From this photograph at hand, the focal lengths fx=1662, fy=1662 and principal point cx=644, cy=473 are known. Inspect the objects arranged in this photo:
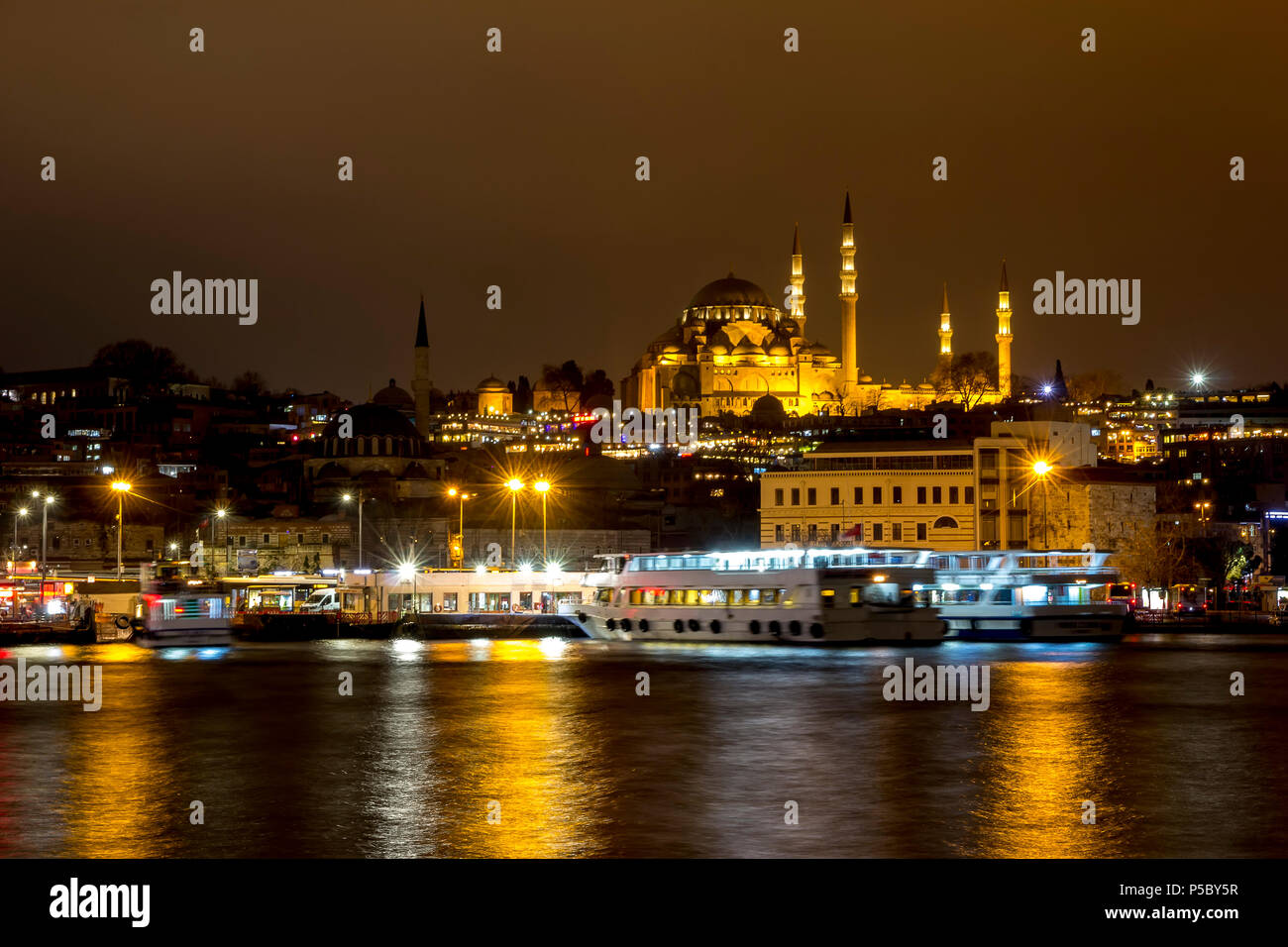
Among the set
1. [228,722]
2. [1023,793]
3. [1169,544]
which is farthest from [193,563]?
[1023,793]

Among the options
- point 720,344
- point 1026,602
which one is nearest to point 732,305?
point 720,344

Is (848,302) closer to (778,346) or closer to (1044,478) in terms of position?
(778,346)

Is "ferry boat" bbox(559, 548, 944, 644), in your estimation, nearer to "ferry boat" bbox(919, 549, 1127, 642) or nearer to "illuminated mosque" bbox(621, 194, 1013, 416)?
"ferry boat" bbox(919, 549, 1127, 642)

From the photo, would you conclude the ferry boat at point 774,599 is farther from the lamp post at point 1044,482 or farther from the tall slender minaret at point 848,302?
the tall slender minaret at point 848,302

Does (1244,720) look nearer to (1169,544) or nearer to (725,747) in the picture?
(725,747)

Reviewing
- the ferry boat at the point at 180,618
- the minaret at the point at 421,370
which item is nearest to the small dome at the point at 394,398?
the minaret at the point at 421,370

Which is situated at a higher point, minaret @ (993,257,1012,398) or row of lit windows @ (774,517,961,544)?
minaret @ (993,257,1012,398)

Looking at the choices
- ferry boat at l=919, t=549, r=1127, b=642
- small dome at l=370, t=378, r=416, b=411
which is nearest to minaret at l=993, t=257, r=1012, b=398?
small dome at l=370, t=378, r=416, b=411
